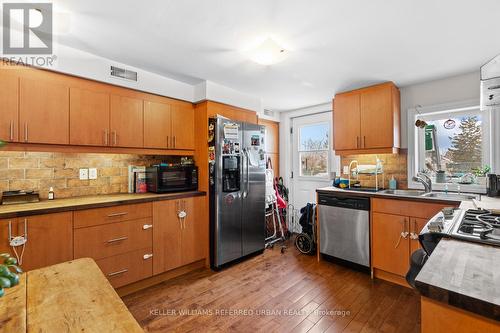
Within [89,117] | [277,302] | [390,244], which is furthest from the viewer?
[390,244]

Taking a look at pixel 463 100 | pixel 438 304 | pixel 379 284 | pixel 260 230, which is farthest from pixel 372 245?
pixel 438 304

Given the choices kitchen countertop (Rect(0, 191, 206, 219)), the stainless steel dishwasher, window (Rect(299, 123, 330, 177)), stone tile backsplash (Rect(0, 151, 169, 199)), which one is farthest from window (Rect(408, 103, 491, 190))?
stone tile backsplash (Rect(0, 151, 169, 199))

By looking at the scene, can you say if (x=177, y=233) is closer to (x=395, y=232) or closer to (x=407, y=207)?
(x=395, y=232)

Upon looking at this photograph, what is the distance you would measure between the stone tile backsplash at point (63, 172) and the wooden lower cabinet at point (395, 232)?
9.30ft

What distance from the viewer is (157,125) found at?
2.78m

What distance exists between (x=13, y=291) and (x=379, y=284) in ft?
9.51

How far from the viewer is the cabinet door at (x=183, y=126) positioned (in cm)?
294

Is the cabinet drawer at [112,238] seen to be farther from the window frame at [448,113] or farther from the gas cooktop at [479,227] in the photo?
the window frame at [448,113]

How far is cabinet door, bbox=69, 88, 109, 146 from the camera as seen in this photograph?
2223 mm

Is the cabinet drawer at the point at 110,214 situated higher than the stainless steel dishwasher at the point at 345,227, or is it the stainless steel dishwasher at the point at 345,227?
the cabinet drawer at the point at 110,214

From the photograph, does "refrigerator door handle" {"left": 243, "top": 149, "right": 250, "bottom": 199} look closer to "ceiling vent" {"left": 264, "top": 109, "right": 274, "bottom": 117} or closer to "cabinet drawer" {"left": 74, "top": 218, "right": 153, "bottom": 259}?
"cabinet drawer" {"left": 74, "top": 218, "right": 153, "bottom": 259}

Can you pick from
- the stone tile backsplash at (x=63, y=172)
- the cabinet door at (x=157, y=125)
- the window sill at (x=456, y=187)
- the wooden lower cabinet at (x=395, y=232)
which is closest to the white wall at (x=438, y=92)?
the window sill at (x=456, y=187)

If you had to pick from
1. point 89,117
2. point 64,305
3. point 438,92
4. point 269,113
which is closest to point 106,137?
point 89,117

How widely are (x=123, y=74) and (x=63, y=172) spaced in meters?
1.18
